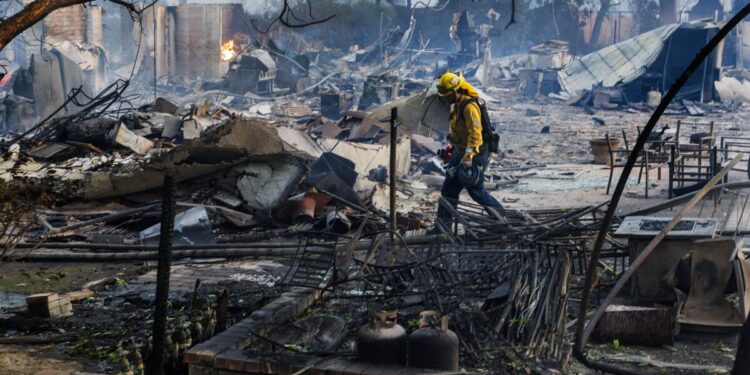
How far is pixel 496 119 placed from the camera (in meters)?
28.1

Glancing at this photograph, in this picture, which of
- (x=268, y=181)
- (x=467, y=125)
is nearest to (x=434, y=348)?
(x=467, y=125)

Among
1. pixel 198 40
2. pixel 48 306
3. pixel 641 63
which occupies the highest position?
pixel 198 40

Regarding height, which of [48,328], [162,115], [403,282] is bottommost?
[48,328]

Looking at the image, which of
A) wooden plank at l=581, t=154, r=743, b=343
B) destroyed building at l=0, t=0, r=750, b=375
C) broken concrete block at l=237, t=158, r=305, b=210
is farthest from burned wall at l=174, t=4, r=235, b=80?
wooden plank at l=581, t=154, r=743, b=343

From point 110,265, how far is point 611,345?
561cm

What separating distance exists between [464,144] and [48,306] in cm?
477

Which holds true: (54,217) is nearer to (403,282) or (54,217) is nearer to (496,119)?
(403,282)

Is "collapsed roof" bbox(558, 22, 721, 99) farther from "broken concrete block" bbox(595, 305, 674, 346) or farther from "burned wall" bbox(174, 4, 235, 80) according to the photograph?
"broken concrete block" bbox(595, 305, 674, 346)

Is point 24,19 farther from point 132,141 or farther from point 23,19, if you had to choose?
point 132,141

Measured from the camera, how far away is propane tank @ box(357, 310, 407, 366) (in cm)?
500

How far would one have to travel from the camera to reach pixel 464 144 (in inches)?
395

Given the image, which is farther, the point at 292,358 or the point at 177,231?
the point at 177,231

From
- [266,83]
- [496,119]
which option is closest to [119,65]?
[266,83]

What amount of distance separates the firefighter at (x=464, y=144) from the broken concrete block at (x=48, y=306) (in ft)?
13.2
